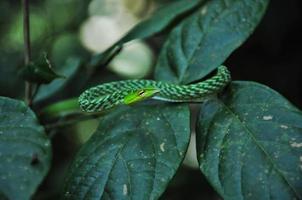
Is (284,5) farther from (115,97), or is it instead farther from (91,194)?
(91,194)

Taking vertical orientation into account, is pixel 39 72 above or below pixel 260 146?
above

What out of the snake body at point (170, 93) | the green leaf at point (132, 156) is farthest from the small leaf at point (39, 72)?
the green leaf at point (132, 156)

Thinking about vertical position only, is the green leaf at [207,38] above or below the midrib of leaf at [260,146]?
above

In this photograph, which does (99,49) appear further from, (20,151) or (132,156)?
(20,151)

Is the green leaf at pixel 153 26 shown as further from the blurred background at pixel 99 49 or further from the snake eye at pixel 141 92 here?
A: the snake eye at pixel 141 92

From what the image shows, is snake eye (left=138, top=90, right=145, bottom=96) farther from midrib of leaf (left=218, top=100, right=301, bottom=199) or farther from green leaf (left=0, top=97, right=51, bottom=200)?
green leaf (left=0, top=97, right=51, bottom=200)

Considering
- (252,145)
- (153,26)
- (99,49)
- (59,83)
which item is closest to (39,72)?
(59,83)

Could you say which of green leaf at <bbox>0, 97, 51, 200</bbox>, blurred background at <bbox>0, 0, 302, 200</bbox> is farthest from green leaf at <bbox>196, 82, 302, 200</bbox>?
blurred background at <bbox>0, 0, 302, 200</bbox>
